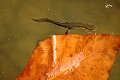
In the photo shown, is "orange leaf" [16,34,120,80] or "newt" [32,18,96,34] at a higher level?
"newt" [32,18,96,34]

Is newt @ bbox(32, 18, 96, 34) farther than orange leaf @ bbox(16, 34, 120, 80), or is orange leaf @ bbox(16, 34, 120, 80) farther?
newt @ bbox(32, 18, 96, 34)

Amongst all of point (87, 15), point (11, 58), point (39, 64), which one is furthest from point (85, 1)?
point (11, 58)

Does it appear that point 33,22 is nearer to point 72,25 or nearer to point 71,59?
point 72,25

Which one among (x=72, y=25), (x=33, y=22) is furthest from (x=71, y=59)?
(x=33, y=22)

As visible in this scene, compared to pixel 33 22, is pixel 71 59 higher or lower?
lower

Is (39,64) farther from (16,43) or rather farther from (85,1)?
(85,1)
